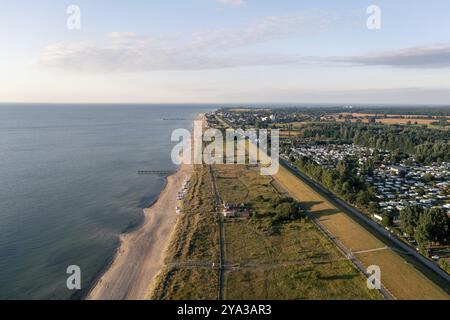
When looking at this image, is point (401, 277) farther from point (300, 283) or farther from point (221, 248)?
point (221, 248)

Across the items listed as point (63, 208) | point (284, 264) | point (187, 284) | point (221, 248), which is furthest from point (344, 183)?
point (63, 208)

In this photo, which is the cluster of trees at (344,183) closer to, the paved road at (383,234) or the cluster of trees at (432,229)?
the paved road at (383,234)

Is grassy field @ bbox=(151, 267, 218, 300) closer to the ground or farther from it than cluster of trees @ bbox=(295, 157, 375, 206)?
closer to the ground

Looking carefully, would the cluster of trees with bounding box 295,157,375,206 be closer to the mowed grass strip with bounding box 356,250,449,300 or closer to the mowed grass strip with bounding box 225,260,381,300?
the mowed grass strip with bounding box 356,250,449,300

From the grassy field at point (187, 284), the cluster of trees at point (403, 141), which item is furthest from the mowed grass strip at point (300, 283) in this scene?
the cluster of trees at point (403, 141)

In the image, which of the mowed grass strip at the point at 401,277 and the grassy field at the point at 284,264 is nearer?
the mowed grass strip at the point at 401,277

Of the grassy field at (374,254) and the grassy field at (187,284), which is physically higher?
the grassy field at (374,254)

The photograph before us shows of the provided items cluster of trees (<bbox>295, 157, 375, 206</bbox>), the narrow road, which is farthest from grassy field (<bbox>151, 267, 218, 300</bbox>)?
cluster of trees (<bbox>295, 157, 375, 206</bbox>)
